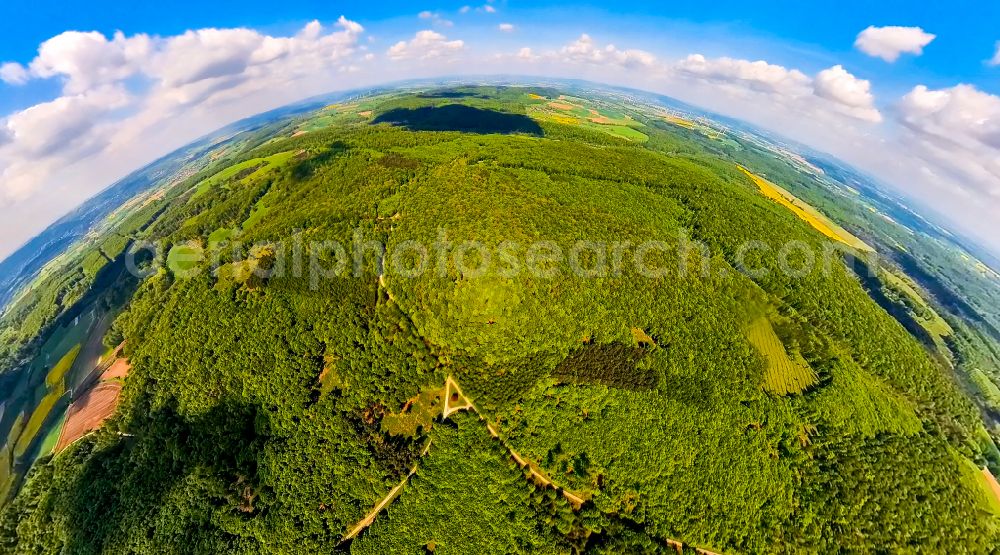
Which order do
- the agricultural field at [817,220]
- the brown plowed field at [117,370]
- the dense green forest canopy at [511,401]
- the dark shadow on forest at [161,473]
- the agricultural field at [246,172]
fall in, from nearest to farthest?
1. the dense green forest canopy at [511,401]
2. the dark shadow on forest at [161,473]
3. the brown plowed field at [117,370]
4. the agricultural field at [246,172]
5. the agricultural field at [817,220]

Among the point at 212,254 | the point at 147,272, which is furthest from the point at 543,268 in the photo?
the point at 147,272

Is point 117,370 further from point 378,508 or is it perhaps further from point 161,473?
point 378,508

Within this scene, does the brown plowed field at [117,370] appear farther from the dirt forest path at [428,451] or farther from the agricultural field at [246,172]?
the agricultural field at [246,172]

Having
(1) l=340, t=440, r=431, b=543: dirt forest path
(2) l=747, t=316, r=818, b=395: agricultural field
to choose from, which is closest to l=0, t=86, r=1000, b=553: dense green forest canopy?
(1) l=340, t=440, r=431, b=543: dirt forest path

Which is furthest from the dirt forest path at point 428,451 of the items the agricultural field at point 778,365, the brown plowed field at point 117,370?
the brown plowed field at point 117,370

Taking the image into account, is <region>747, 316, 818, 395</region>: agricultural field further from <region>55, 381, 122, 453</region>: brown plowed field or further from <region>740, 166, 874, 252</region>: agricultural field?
<region>55, 381, 122, 453</region>: brown plowed field
